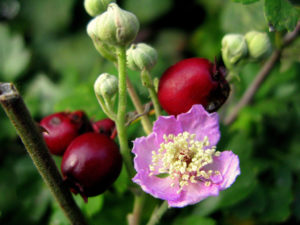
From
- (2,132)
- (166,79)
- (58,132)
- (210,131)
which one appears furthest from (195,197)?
(2,132)

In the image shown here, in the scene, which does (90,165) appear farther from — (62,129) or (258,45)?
(258,45)

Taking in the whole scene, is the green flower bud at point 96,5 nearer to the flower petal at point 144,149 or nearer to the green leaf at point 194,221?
the flower petal at point 144,149

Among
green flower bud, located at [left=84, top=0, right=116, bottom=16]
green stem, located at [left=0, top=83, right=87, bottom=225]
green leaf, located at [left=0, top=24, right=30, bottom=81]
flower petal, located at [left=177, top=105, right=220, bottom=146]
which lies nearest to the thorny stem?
flower petal, located at [left=177, top=105, right=220, bottom=146]

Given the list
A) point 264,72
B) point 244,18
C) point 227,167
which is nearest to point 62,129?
point 227,167

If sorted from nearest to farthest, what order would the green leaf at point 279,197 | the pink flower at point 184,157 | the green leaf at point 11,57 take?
the pink flower at point 184,157, the green leaf at point 279,197, the green leaf at point 11,57

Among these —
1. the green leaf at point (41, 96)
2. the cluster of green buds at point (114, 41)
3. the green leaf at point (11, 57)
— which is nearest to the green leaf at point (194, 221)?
the cluster of green buds at point (114, 41)

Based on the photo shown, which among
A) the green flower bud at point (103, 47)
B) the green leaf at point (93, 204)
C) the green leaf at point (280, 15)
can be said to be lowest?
the green leaf at point (93, 204)
